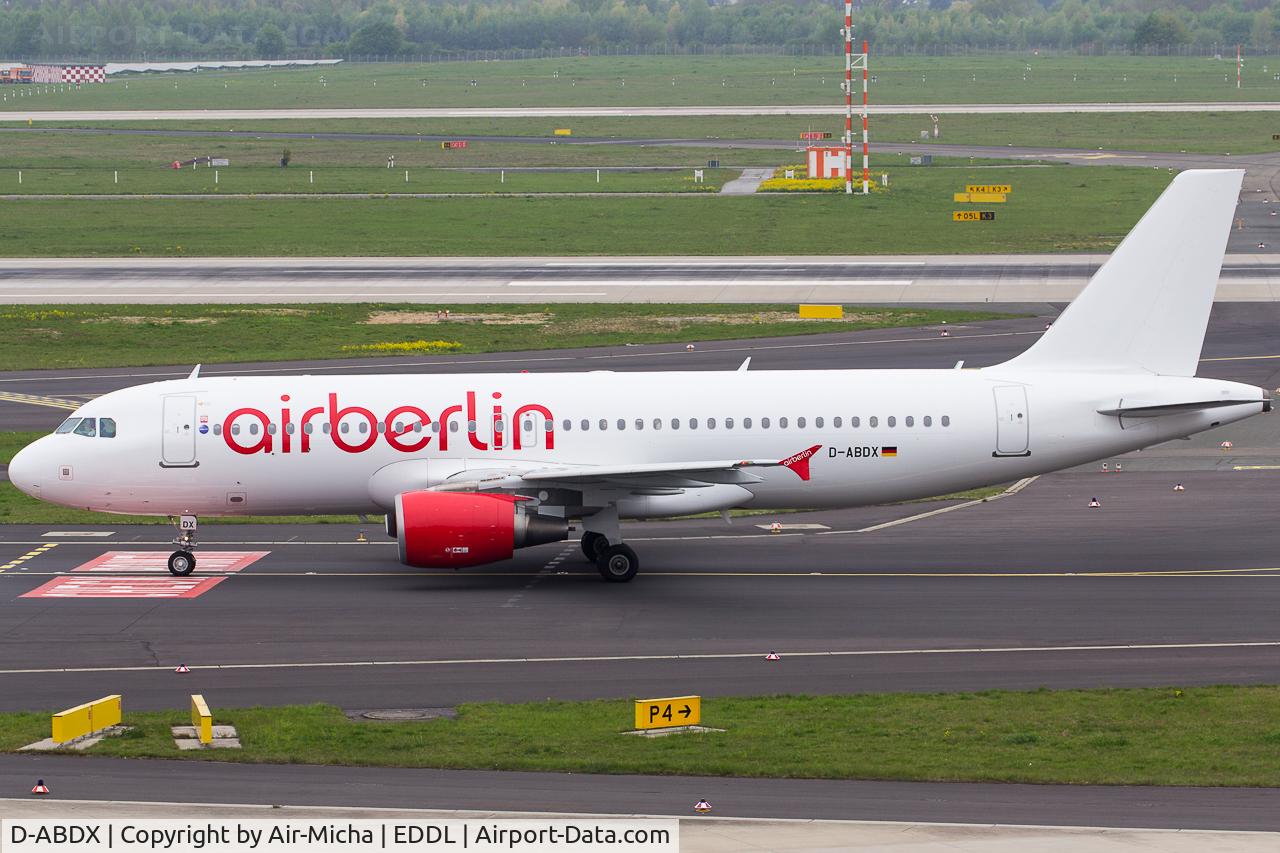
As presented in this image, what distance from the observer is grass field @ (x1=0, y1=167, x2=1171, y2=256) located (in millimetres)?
96375

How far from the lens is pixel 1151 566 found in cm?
3941

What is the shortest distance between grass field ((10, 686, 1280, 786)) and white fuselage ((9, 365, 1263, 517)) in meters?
10.4

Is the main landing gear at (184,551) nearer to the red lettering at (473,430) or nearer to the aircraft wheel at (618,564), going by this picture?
the red lettering at (473,430)

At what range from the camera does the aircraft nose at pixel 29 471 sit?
39000 mm

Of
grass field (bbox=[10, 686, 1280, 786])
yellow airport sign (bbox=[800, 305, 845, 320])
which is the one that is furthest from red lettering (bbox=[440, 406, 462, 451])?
yellow airport sign (bbox=[800, 305, 845, 320])

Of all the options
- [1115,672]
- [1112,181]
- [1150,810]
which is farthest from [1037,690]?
Result: [1112,181]

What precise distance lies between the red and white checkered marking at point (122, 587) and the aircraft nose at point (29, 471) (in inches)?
86.7

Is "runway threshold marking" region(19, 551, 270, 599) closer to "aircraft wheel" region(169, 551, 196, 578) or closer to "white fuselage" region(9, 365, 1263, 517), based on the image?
"aircraft wheel" region(169, 551, 196, 578)

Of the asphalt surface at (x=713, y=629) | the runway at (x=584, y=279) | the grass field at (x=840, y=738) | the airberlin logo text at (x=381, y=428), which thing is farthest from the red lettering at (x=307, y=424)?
the runway at (x=584, y=279)

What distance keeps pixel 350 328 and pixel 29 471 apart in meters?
33.2

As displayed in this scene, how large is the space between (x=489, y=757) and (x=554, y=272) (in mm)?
63917

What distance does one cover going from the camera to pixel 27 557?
41.1 meters

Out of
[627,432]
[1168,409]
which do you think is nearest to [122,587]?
[627,432]

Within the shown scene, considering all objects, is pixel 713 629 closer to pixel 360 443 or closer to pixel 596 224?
pixel 360 443
